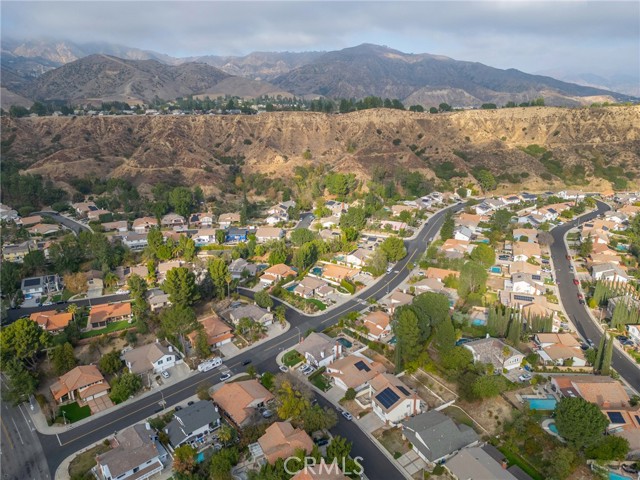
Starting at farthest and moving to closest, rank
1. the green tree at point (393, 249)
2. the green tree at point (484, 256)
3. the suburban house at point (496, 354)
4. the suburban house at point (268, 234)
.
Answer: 1. the suburban house at point (268, 234)
2. the green tree at point (393, 249)
3. the green tree at point (484, 256)
4. the suburban house at point (496, 354)

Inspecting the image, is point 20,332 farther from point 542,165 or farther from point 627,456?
point 542,165

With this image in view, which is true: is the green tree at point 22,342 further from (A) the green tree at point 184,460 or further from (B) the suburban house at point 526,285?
(B) the suburban house at point 526,285

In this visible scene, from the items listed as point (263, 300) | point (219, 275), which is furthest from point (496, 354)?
point (219, 275)

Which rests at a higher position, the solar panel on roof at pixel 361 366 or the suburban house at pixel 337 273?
the suburban house at pixel 337 273

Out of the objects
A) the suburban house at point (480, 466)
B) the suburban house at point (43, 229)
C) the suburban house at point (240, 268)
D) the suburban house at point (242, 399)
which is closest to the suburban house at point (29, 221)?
the suburban house at point (43, 229)

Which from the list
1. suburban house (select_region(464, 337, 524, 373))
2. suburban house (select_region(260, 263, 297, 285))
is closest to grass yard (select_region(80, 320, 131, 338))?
suburban house (select_region(260, 263, 297, 285))

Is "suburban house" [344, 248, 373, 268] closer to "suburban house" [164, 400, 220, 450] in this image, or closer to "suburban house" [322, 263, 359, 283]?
"suburban house" [322, 263, 359, 283]

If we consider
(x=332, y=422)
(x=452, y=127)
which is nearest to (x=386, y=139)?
(x=452, y=127)
